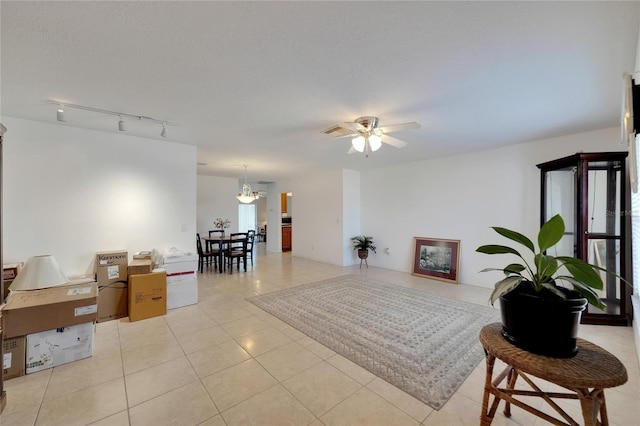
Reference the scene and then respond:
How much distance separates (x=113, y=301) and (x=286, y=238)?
20.6 feet

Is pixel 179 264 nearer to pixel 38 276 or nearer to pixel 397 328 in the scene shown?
pixel 38 276

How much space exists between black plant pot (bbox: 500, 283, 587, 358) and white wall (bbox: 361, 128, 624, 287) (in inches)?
144

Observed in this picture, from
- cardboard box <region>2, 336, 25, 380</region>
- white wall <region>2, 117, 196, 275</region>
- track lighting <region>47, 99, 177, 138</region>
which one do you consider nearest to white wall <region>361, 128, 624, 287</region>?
white wall <region>2, 117, 196, 275</region>

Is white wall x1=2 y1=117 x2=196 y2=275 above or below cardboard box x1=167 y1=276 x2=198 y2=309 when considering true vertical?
above

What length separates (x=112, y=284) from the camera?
3.26 m

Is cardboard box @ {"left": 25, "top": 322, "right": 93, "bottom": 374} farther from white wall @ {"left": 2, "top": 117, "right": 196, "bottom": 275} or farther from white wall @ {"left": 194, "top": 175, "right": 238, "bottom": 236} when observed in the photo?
white wall @ {"left": 194, "top": 175, "right": 238, "bottom": 236}

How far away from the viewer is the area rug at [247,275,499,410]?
211 cm

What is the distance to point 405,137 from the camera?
150 inches

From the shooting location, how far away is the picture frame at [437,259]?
16.3 feet

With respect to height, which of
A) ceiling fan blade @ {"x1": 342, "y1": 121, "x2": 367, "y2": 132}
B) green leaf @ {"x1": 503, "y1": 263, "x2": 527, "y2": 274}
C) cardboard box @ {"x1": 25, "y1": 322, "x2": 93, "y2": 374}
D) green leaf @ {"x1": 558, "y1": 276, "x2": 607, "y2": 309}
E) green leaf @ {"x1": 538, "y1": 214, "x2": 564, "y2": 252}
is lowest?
cardboard box @ {"x1": 25, "y1": 322, "x2": 93, "y2": 374}

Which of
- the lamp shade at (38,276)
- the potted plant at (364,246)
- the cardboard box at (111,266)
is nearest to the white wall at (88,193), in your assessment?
the cardboard box at (111,266)

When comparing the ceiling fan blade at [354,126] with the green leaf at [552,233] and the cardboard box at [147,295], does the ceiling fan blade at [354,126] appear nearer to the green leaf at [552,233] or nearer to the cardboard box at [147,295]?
the green leaf at [552,233]

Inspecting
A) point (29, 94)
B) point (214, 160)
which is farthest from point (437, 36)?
point (214, 160)

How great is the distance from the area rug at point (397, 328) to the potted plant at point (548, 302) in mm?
950
